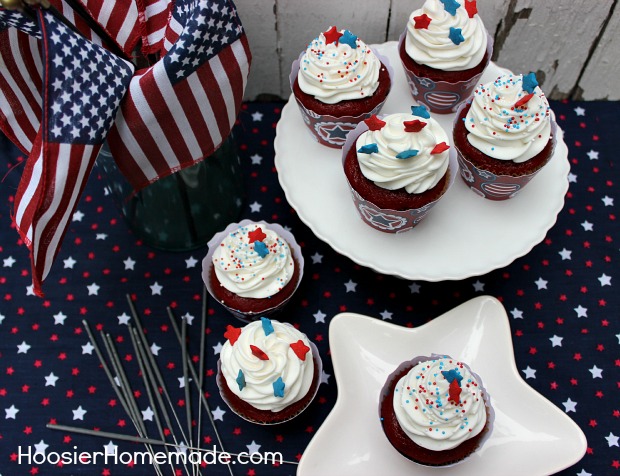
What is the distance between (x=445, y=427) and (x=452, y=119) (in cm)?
76

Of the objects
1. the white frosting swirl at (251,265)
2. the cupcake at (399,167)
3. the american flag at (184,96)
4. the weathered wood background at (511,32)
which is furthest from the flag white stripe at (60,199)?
the weathered wood background at (511,32)

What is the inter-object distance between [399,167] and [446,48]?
0.34 m

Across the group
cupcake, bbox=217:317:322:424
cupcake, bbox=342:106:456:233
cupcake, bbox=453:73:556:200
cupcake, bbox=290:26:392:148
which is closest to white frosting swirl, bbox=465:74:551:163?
cupcake, bbox=453:73:556:200

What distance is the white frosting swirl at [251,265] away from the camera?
135cm

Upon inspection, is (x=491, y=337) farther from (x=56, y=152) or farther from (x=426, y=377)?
(x=56, y=152)

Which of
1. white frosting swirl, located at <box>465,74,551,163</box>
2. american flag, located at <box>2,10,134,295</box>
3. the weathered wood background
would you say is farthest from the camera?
the weathered wood background

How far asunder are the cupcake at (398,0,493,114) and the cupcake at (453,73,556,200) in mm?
92

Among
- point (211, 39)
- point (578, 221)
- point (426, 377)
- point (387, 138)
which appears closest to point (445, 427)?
point (426, 377)

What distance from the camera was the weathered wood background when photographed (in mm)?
1550

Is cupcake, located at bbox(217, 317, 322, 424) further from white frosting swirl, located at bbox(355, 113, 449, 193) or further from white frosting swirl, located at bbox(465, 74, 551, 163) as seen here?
white frosting swirl, located at bbox(465, 74, 551, 163)

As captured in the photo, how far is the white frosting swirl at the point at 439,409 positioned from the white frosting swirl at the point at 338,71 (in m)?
0.62

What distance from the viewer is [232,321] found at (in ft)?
4.91

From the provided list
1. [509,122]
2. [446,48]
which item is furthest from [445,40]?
[509,122]

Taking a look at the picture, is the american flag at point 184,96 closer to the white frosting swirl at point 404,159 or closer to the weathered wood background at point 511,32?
the white frosting swirl at point 404,159
